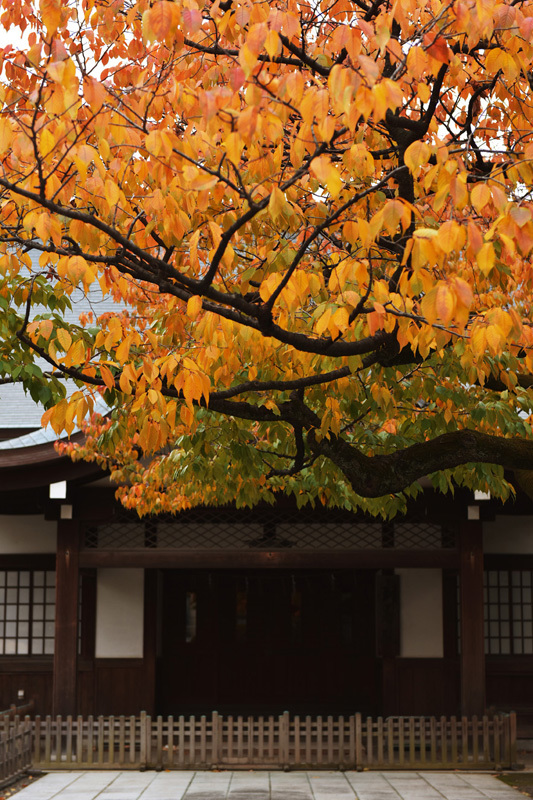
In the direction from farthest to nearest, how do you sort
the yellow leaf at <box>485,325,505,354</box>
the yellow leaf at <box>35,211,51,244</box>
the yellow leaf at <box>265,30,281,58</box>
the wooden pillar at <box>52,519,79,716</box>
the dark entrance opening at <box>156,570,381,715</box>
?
the dark entrance opening at <box>156,570,381,715</box>
the wooden pillar at <box>52,519,79,716</box>
the yellow leaf at <box>35,211,51,244</box>
the yellow leaf at <box>485,325,505,354</box>
the yellow leaf at <box>265,30,281,58</box>

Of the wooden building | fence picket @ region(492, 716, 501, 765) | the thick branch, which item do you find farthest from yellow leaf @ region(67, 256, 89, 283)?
fence picket @ region(492, 716, 501, 765)

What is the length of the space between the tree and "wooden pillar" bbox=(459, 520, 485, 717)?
443cm

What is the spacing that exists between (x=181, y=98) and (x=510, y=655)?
12.7 m

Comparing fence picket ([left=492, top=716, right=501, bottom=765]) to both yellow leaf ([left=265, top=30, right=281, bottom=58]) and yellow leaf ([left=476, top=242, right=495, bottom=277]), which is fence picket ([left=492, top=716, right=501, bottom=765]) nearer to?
yellow leaf ([left=476, top=242, right=495, bottom=277])

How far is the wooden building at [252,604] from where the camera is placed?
45.6ft

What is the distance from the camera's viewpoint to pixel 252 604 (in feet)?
56.9

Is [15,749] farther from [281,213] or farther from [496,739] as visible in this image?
[281,213]

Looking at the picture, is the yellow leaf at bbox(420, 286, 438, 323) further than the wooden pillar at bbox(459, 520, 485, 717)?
No

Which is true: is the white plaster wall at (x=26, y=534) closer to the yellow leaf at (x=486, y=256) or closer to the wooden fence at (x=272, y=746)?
the wooden fence at (x=272, y=746)

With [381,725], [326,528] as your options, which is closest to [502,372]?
[381,725]

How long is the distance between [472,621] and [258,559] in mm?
3258

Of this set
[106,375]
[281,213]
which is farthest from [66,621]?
[281,213]

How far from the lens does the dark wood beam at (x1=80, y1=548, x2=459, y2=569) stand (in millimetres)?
13891

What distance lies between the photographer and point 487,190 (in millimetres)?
4359
